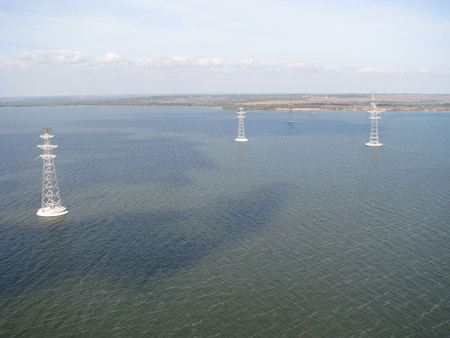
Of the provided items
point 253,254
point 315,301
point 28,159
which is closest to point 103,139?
point 28,159

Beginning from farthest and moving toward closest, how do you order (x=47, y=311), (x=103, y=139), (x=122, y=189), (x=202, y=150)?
(x=103, y=139), (x=202, y=150), (x=122, y=189), (x=47, y=311)

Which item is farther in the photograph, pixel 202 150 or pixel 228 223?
pixel 202 150

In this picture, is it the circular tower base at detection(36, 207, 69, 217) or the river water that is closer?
the river water

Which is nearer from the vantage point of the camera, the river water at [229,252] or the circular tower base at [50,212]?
the river water at [229,252]

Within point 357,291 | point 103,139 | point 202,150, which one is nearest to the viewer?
point 357,291

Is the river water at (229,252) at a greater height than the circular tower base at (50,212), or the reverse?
the circular tower base at (50,212)

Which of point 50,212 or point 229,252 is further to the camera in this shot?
point 50,212

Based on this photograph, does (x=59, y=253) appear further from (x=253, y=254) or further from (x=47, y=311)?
(x=253, y=254)

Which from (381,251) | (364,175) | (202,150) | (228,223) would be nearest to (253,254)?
(228,223)

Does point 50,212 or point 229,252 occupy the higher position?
point 50,212

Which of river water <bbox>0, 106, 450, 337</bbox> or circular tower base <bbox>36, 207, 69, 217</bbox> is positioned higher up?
circular tower base <bbox>36, 207, 69, 217</bbox>
